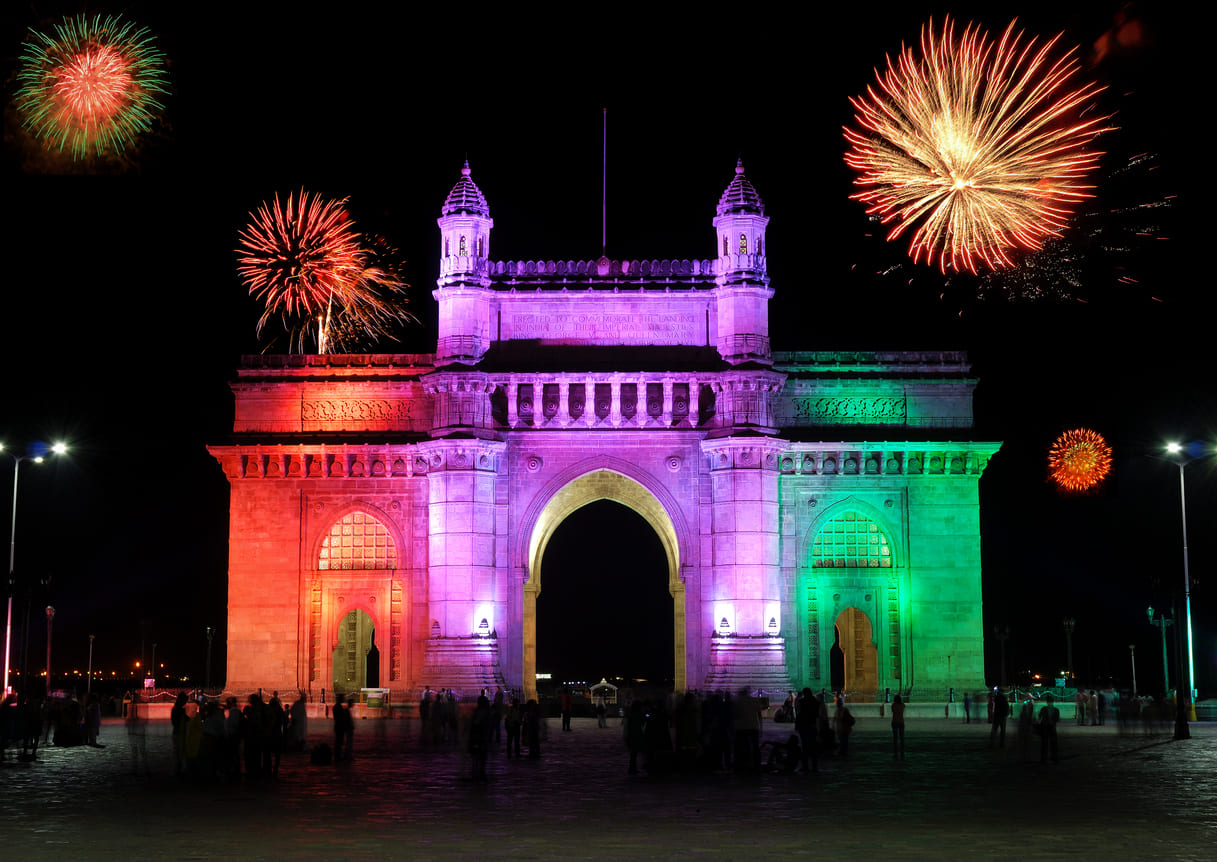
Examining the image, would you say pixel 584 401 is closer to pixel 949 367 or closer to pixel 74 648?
pixel 949 367

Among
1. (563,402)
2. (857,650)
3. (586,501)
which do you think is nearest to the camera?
(563,402)

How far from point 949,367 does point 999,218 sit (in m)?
15.2

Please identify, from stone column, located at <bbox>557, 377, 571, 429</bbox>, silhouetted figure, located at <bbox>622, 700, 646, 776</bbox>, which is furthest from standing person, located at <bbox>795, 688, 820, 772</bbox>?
stone column, located at <bbox>557, 377, 571, 429</bbox>

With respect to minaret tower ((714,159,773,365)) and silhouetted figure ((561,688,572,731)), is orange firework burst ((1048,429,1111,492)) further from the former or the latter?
silhouetted figure ((561,688,572,731))

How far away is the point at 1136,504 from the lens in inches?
3285

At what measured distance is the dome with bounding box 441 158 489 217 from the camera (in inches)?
2363

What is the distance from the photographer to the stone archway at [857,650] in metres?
62.8

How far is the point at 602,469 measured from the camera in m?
59.1

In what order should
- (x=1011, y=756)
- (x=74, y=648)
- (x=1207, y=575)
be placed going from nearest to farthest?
(x=1011, y=756) → (x=1207, y=575) → (x=74, y=648)

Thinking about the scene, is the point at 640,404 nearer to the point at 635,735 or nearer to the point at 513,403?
the point at 513,403

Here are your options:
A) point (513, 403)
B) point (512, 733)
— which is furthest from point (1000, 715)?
point (513, 403)

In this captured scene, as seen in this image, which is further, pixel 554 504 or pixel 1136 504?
pixel 1136 504

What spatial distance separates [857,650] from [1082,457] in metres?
12.8

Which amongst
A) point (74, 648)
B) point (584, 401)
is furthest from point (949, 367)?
point (74, 648)
